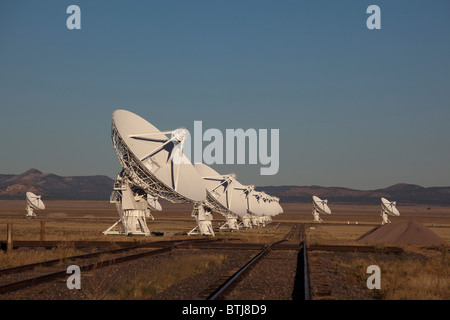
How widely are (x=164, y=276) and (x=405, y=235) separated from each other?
91.3 feet

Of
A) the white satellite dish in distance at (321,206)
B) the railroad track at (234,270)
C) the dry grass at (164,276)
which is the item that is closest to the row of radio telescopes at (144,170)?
the railroad track at (234,270)

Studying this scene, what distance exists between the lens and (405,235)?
39438 mm

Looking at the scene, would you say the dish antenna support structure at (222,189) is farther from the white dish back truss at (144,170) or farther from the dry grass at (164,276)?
the dry grass at (164,276)

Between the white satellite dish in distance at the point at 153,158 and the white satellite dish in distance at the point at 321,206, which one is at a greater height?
the white satellite dish in distance at the point at 153,158

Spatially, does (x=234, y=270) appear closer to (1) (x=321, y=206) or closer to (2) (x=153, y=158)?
(2) (x=153, y=158)

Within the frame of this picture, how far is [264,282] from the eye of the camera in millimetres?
15305

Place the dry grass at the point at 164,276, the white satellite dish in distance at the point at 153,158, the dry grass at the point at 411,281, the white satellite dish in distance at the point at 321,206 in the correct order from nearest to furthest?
the dry grass at the point at 164,276 < the dry grass at the point at 411,281 < the white satellite dish in distance at the point at 153,158 < the white satellite dish in distance at the point at 321,206

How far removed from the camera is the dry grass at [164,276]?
12.8 m

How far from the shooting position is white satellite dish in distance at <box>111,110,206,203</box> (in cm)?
3606

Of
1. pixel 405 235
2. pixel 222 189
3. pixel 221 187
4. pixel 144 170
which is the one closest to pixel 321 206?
pixel 221 187

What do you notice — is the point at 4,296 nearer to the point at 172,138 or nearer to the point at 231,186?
the point at 172,138
